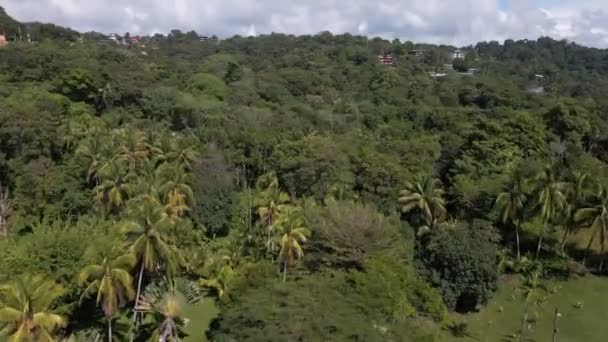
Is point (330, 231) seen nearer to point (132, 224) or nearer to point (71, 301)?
point (132, 224)

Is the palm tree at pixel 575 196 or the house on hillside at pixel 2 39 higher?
the house on hillside at pixel 2 39

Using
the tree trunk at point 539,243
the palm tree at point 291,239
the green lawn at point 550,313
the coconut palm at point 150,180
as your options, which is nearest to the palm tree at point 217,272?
the palm tree at point 291,239

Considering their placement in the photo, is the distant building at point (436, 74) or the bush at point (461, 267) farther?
the distant building at point (436, 74)

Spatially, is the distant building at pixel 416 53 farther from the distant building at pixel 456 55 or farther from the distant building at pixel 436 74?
the distant building at pixel 436 74

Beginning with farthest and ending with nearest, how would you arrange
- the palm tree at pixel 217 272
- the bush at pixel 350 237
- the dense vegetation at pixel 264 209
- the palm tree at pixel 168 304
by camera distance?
the palm tree at pixel 217 272 < the bush at pixel 350 237 < the dense vegetation at pixel 264 209 < the palm tree at pixel 168 304

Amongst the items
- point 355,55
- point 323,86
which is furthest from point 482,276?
point 355,55

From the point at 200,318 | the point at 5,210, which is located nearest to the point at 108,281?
the point at 200,318
